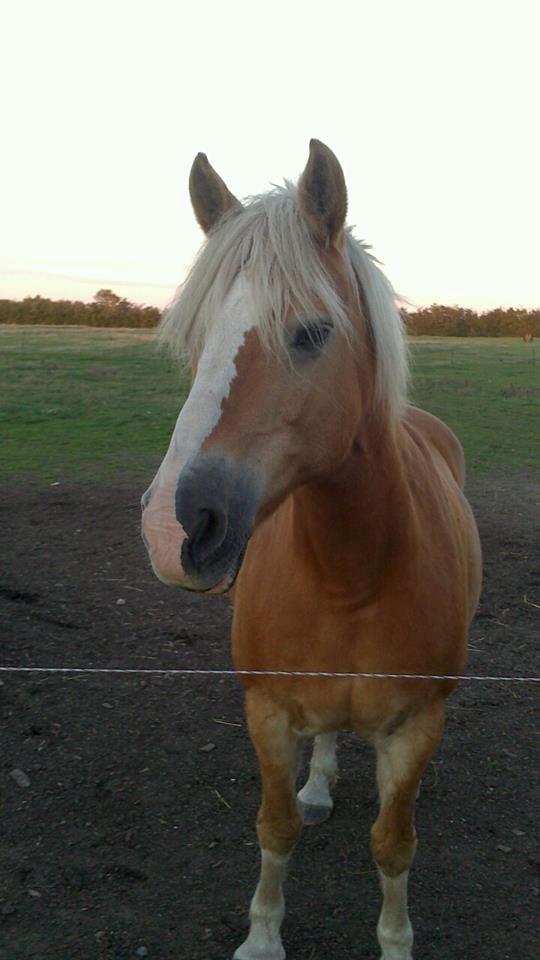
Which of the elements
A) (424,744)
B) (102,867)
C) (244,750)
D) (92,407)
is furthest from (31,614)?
(92,407)

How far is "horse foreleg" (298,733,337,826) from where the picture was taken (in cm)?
343

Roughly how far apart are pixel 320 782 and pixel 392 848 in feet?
2.88

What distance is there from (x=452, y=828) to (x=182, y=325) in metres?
2.46

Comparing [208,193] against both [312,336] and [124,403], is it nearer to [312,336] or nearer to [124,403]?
[312,336]

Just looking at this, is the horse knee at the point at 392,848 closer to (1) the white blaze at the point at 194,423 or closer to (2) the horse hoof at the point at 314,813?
(2) the horse hoof at the point at 314,813

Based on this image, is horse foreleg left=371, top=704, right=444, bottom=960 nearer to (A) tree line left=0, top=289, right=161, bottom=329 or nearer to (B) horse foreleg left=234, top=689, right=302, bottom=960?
(B) horse foreleg left=234, top=689, right=302, bottom=960

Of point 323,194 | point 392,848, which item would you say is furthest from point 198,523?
point 392,848

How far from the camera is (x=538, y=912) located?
9.52ft

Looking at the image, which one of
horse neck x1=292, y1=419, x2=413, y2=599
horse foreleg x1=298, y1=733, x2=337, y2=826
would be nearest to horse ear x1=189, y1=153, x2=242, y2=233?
horse neck x1=292, y1=419, x2=413, y2=599

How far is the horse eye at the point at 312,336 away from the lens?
1.94 meters

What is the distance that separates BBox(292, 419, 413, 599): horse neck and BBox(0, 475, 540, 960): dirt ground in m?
1.35

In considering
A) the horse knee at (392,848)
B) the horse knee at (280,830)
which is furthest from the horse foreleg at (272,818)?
the horse knee at (392,848)

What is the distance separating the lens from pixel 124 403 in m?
14.0

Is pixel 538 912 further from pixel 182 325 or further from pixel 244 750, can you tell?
pixel 182 325
